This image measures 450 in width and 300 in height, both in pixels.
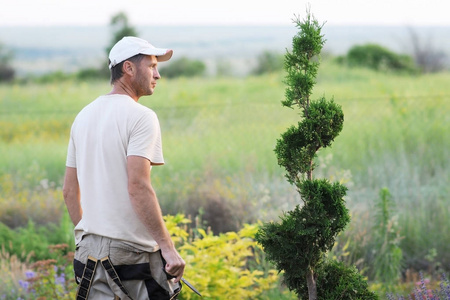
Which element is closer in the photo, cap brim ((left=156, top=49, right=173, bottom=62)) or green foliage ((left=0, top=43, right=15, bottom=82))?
cap brim ((left=156, top=49, right=173, bottom=62))

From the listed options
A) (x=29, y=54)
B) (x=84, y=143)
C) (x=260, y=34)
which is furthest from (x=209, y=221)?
(x=260, y=34)

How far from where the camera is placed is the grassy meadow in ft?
19.0

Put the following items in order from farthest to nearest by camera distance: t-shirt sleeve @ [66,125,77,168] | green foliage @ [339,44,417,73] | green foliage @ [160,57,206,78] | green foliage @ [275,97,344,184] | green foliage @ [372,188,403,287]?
green foliage @ [160,57,206,78] < green foliage @ [339,44,417,73] < green foliage @ [372,188,403,287] < green foliage @ [275,97,344,184] < t-shirt sleeve @ [66,125,77,168]

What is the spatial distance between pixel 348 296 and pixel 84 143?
142 centimetres

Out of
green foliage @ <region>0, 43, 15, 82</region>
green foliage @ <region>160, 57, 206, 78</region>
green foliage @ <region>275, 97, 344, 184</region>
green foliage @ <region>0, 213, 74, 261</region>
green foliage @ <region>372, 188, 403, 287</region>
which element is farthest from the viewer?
green foliage @ <region>0, 43, 15, 82</region>

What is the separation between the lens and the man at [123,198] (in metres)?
2.77

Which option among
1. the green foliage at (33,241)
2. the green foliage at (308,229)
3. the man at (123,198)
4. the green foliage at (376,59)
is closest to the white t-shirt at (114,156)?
the man at (123,198)

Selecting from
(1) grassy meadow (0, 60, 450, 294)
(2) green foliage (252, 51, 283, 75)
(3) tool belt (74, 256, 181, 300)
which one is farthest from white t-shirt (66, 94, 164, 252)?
Result: (2) green foliage (252, 51, 283, 75)

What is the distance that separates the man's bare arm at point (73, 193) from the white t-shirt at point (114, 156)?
0.24 metres

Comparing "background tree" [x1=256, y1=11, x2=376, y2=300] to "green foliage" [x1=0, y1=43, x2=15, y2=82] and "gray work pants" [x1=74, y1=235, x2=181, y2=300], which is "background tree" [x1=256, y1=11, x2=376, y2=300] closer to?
"gray work pants" [x1=74, y1=235, x2=181, y2=300]

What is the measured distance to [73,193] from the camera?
3.17 metres

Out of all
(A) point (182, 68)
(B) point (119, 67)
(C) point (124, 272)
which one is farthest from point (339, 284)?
(A) point (182, 68)

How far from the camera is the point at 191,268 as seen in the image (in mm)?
4293

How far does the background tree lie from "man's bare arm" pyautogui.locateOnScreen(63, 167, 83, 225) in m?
0.88
